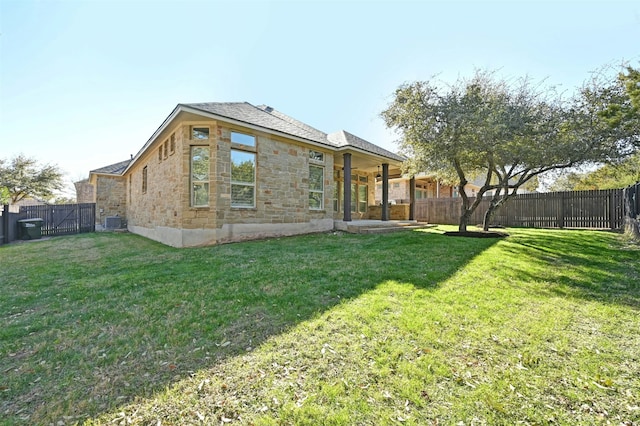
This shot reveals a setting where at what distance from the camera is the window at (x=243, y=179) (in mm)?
8664

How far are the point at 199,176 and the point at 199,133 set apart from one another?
1332mm

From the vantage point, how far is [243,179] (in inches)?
348

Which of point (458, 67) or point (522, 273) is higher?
point (458, 67)

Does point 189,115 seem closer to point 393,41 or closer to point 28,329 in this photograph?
point 28,329

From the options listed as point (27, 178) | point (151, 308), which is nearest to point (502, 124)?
point (151, 308)

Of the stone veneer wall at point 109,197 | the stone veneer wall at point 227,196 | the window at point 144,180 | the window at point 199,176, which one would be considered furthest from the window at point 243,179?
the stone veneer wall at point 109,197

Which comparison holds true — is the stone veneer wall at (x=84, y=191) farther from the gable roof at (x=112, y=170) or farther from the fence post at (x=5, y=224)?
the fence post at (x=5, y=224)

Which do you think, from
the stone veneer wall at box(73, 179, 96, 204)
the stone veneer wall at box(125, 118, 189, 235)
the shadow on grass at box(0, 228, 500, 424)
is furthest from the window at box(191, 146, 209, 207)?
the stone veneer wall at box(73, 179, 96, 204)

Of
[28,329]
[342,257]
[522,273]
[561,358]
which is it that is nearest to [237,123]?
[342,257]

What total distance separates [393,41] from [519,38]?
366cm

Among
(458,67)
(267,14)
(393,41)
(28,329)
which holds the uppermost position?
(267,14)

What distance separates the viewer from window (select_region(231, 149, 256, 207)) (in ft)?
28.4

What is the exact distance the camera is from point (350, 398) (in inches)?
76.0

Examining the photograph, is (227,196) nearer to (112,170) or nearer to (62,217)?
(62,217)
